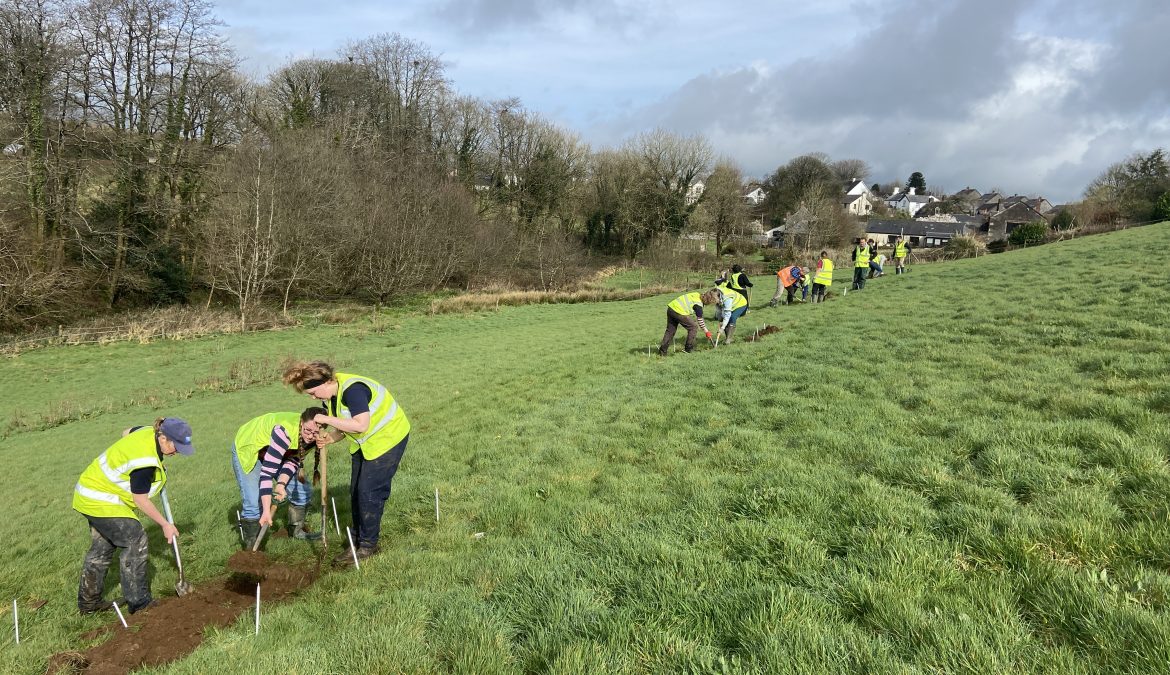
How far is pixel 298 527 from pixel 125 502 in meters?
1.70

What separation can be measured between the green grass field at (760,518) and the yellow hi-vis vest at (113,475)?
3.49 ft

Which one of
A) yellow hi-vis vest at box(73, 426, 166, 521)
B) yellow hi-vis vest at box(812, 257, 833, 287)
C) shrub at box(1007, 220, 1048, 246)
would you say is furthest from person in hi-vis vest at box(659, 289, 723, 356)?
shrub at box(1007, 220, 1048, 246)

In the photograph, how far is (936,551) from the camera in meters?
3.32

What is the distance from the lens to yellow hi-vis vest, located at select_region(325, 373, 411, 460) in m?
5.10

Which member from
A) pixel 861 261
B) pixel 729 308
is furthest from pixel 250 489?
pixel 861 261

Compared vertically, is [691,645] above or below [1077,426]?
below

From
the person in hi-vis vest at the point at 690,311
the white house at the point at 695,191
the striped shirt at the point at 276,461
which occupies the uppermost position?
the white house at the point at 695,191

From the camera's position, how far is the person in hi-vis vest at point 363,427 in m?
4.91

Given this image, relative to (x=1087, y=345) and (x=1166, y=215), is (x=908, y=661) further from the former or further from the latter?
(x=1166, y=215)

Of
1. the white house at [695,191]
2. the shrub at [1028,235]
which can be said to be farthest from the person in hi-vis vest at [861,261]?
the white house at [695,191]

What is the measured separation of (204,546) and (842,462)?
7352 mm

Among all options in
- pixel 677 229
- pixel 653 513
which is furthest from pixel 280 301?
pixel 677 229

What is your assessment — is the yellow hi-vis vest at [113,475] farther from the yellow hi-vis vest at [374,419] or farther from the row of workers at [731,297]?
the row of workers at [731,297]

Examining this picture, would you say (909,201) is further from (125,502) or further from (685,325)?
(125,502)
